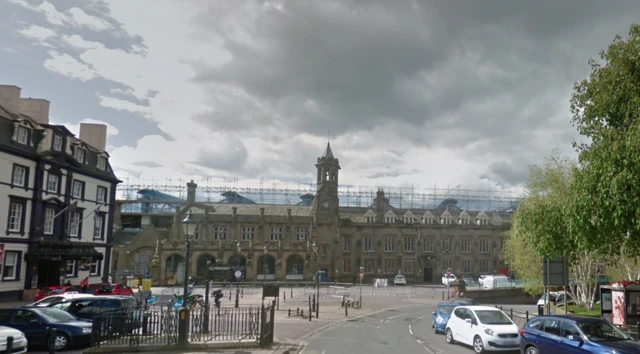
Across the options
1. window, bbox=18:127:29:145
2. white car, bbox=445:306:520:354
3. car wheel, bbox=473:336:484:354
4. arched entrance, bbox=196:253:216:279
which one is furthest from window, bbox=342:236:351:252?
car wheel, bbox=473:336:484:354

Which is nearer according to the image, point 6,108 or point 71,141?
point 6,108

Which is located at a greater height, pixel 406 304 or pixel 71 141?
pixel 71 141

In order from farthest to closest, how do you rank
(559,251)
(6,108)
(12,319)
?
(6,108) < (559,251) < (12,319)

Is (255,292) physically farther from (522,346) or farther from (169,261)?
(522,346)

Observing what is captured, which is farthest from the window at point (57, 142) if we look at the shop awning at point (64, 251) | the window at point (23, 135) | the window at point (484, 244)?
the window at point (484, 244)

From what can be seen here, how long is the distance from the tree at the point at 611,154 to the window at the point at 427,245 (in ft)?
178

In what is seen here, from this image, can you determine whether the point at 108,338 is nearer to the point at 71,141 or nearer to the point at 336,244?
the point at 71,141

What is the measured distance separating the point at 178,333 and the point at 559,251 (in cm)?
1500

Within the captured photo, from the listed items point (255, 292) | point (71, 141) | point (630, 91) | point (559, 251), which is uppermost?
point (71, 141)

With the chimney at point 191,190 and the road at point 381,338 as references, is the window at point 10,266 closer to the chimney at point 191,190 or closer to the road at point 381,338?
the road at point 381,338

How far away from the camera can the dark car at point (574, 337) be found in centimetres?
1205

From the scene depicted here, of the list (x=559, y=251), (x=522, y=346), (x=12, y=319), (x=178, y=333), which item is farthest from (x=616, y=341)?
(x=12, y=319)

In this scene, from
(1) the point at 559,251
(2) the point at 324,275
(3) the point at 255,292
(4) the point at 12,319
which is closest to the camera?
(4) the point at 12,319

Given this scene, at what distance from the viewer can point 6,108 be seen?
33.9 m
